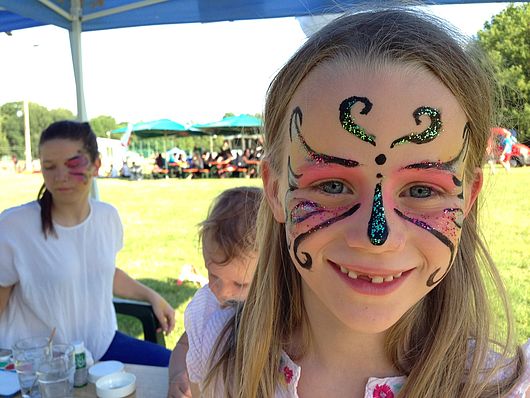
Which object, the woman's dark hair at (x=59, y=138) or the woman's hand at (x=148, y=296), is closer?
the woman's dark hair at (x=59, y=138)

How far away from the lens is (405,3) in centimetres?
104

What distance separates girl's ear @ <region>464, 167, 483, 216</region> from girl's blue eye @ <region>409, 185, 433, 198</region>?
13 centimetres

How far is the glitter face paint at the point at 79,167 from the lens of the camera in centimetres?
237

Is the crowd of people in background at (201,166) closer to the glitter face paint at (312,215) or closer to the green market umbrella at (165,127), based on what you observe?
the green market umbrella at (165,127)

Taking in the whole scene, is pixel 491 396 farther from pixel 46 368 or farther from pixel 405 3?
pixel 46 368

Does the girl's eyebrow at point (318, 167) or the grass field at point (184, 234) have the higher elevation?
the girl's eyebrow at point (318, 167)

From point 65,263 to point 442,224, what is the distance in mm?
1927

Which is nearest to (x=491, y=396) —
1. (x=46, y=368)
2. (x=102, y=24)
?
(x=46, y=368)

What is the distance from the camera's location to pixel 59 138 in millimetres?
2387

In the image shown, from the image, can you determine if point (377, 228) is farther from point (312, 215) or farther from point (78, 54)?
point (78, 54)

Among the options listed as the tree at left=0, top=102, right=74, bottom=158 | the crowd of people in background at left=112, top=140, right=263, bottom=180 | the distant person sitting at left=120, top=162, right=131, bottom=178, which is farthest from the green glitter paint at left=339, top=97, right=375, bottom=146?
the tree at left=0, top=102, right=74, bottom=158

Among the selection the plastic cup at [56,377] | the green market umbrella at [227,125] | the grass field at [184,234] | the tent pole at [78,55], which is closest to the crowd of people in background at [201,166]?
the green market umbrella at [227,125]

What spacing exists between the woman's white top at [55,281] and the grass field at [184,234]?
58 cm

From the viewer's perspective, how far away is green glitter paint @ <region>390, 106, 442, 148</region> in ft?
2.65
